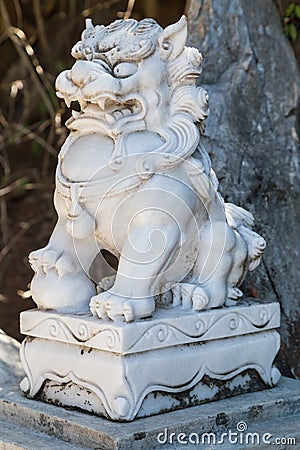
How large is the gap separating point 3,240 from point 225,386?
109 inches

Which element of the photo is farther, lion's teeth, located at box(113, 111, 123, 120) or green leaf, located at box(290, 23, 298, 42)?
green leaf, located at box(290, 23, 298, 42)

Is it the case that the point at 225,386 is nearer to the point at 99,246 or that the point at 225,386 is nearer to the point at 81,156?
the point at 99,246

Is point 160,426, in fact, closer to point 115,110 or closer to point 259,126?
point 115,110

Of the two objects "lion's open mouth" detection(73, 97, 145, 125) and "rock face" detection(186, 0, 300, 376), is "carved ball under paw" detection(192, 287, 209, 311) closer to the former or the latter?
"lion's open mouth" detection(73, 97, 145, 125)

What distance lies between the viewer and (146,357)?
6.22 feet

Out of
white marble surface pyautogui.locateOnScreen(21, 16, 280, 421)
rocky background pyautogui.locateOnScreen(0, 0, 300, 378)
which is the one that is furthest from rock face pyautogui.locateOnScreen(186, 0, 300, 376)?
white marble surface pyautogui.locateOnScreen(21, 16, 280, 421)

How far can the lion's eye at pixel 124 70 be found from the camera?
6.37 feet

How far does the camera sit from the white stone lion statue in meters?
1.93

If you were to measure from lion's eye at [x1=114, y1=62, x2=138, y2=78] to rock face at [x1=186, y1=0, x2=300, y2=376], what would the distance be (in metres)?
0.87

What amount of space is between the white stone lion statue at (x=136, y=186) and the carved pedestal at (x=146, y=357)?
0.04 m

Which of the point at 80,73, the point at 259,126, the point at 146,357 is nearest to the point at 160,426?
the point at 146,357

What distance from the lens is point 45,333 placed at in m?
2.00

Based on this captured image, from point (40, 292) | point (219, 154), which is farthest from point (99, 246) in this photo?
point (219, 154)

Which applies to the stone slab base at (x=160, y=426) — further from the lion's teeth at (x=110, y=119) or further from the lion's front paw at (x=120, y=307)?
the lion's teeth at (x=110, y=119)
